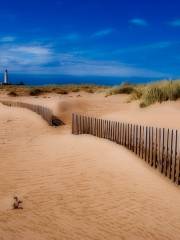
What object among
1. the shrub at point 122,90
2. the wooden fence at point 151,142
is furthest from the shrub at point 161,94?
the shrub at point 122,90

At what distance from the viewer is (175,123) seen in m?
15.0

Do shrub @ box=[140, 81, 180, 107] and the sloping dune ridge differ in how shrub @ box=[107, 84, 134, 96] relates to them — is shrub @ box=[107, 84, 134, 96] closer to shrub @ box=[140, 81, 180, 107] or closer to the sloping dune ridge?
shrub @ box=[140, 81, 180, 107]

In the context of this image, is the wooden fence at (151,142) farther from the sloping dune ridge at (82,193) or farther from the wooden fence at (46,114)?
the wooden fence at (46,114)

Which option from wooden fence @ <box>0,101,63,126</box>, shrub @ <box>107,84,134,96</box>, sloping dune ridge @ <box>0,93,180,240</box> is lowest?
sloping dune ridge @ <box>0,93,180,240</box>

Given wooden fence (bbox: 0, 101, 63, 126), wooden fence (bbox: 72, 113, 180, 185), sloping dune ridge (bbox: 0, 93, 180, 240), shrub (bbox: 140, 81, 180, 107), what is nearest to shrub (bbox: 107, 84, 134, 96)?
shrub (bbox: 140, 81, 180, 107)

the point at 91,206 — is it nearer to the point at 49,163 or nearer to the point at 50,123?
the point at 49,163

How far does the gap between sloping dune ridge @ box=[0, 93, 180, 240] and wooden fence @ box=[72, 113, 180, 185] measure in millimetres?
259

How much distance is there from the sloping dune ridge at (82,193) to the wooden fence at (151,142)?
26 centimetres

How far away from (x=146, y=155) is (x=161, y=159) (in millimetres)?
745

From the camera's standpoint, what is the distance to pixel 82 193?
322 inches

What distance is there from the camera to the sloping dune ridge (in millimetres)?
6465

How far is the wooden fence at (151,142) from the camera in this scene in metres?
9.16

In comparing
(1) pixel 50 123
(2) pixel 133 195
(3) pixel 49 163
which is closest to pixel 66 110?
(1) pixel 50 123

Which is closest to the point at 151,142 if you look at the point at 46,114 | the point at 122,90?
the point at 46,114
